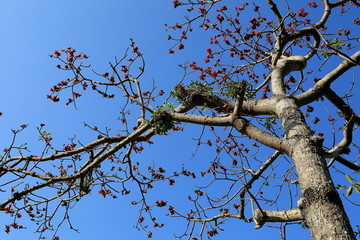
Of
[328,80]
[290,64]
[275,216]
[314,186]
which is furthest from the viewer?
[290,64]

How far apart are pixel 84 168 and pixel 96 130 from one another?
0.54 m

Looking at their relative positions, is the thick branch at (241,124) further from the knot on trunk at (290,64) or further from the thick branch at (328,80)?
the knot on trunk at (290,64)

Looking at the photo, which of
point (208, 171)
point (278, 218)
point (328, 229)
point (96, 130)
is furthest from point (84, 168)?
point (328, 229)

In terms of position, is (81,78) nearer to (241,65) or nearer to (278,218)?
(241,65)

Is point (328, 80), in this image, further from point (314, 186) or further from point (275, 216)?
point (314, 186)

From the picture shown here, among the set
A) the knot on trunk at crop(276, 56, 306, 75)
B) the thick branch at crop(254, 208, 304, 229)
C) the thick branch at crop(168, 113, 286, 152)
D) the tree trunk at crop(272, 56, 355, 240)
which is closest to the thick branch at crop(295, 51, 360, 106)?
the knot on trunk at crop(276, 56, 306, 75)

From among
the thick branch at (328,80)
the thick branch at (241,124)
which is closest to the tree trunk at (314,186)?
the thick branch at (241,124)

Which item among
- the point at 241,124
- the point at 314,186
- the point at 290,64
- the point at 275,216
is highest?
the point at 290,64

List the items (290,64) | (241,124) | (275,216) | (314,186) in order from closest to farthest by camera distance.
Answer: (314,186)
(241,124)
(275,216)
(290,64)

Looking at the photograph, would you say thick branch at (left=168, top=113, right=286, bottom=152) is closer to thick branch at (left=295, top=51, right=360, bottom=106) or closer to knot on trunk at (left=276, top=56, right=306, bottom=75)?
thick branch at (left=295, top=51, right=360, bottom=106)

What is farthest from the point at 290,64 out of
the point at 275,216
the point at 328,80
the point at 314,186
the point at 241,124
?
the point at 314,186

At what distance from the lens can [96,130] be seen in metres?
4.35

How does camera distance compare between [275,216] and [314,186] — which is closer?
[314,186]

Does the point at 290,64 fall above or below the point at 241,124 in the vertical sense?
above
